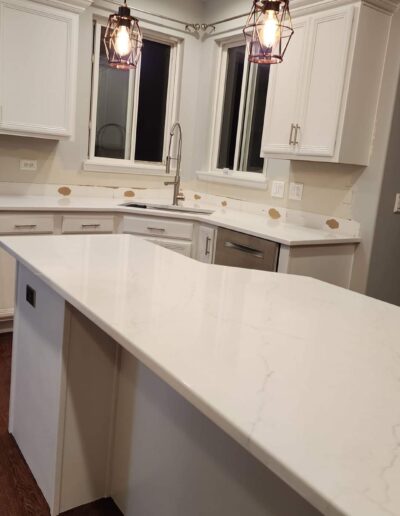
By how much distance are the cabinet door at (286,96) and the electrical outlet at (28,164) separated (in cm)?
175

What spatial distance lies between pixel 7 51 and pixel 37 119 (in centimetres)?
45

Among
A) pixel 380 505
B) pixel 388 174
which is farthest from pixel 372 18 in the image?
pixel 380 505

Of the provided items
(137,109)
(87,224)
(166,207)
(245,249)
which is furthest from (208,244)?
(137,109)

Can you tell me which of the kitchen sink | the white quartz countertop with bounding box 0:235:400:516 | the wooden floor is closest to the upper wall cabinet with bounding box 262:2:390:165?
the kitchen sink

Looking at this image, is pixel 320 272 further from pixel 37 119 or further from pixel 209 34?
pixel 209 34

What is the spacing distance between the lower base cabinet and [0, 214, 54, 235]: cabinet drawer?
48.3 inches

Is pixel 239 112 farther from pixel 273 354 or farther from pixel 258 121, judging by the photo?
pixel 273 354

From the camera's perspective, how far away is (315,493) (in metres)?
0.65

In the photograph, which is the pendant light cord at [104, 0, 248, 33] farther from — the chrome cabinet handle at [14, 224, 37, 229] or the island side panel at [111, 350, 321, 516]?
the island side panel at [111, 350, 321, 516]

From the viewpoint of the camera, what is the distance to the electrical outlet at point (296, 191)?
3516 millimetres

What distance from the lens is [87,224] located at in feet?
11.4

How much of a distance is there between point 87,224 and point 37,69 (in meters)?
1.09

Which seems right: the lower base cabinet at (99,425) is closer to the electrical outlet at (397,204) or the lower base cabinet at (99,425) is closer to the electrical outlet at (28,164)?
the electrical outlet at (28,164)

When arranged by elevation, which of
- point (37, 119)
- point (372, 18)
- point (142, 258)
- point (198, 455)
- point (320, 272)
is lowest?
point (198, 455)
